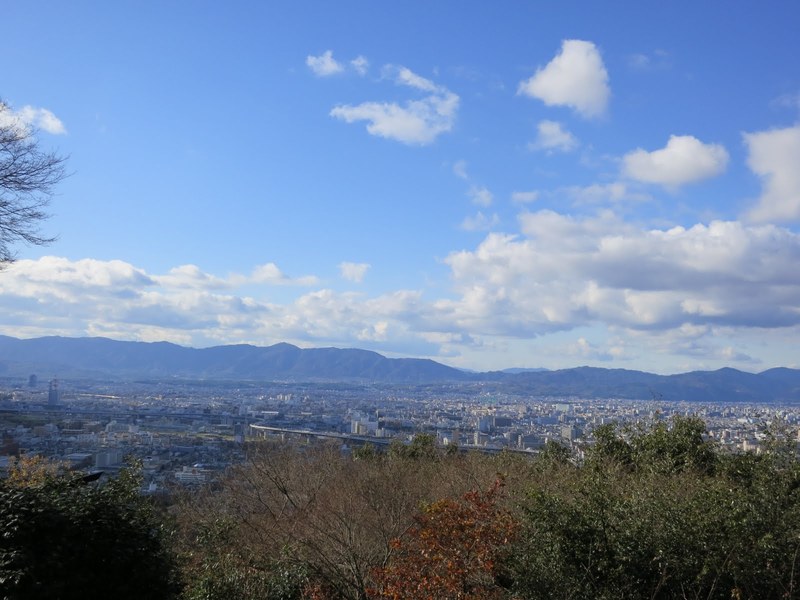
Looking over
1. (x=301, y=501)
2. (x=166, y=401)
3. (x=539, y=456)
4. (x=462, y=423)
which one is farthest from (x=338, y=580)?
(x=166, y=401)

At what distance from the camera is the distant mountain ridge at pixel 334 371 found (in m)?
49.6

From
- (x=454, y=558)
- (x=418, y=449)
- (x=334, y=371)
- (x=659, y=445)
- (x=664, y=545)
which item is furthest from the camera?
(x=334, y=371)

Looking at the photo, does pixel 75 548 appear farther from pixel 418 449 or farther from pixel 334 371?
pixel 334 371

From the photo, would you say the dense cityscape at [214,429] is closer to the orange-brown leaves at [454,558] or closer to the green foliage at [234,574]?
the green foliage at [234,574]

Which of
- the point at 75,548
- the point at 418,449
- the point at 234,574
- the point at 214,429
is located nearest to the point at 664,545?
the point at 234,574

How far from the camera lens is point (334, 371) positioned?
9288cm

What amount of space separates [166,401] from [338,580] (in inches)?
1173

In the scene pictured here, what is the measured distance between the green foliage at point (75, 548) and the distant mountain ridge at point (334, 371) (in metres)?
11.6

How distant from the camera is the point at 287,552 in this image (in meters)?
10.2

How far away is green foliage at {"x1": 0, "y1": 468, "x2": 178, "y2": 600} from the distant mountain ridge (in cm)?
1164

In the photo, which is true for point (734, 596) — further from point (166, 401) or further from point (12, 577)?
point (166, 401)

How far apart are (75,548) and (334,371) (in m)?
88.0

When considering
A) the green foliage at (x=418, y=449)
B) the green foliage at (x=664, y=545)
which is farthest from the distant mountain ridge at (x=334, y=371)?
the green foliage at (x=418, y=449)

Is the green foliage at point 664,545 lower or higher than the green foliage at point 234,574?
higher
